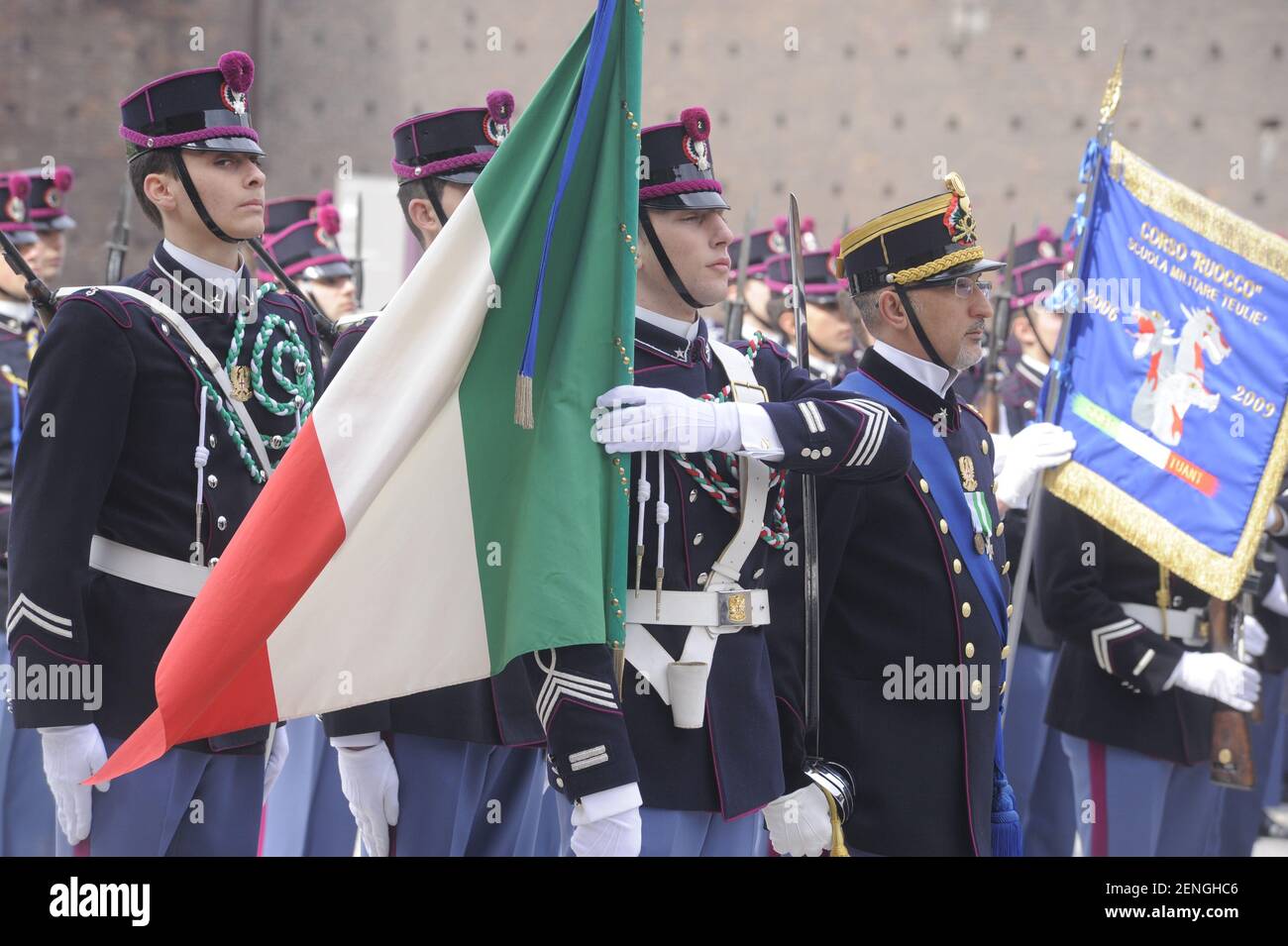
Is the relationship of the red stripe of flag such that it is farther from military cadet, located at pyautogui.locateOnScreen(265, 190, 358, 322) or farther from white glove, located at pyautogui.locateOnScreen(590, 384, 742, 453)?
military cadet, located at pyautogui.locateOnScreen(265, 190, 358, 322)

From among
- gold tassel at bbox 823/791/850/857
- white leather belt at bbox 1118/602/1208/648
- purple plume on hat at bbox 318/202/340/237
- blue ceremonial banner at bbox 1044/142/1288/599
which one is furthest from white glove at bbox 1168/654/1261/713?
purple plume on hat at bbox 318/202/340/237

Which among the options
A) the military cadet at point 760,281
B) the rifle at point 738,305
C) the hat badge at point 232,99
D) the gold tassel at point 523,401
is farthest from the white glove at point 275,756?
the military cadet at point 760,281

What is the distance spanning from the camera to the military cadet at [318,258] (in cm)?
648

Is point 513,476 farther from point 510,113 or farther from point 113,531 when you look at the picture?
point 510,113

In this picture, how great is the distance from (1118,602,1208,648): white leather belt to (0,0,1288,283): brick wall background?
12.0 metres

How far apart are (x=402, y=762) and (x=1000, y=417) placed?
3.95 meters

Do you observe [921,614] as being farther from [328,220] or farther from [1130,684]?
[328,220]

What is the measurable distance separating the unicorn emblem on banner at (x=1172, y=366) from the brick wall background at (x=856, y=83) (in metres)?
11.9

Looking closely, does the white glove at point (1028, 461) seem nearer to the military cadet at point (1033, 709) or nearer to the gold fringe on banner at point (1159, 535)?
the gold fringe on banner at point (1159, 535)

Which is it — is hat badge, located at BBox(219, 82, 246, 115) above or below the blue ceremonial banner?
above

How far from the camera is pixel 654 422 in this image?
2.65 m

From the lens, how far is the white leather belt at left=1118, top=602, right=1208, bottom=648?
178 inches

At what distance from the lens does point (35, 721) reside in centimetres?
305
